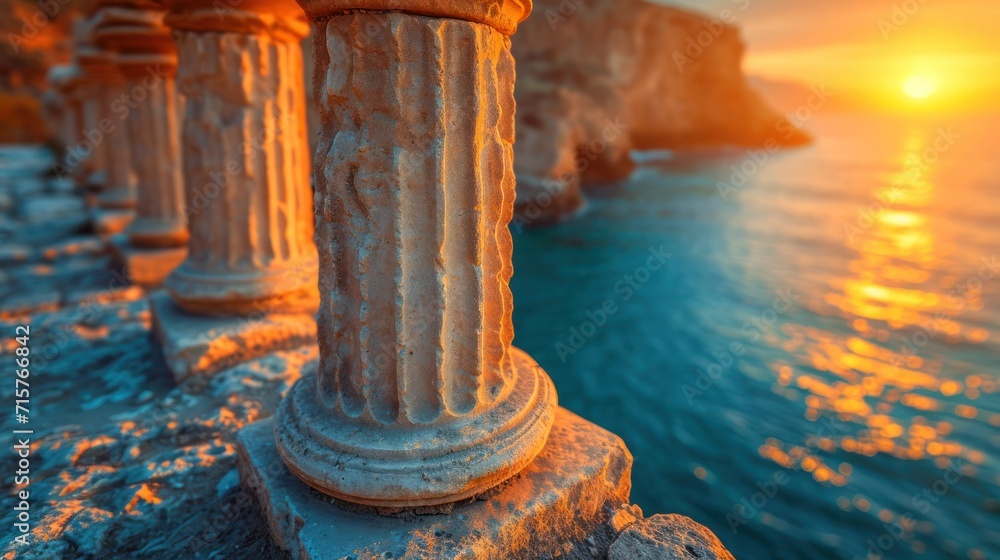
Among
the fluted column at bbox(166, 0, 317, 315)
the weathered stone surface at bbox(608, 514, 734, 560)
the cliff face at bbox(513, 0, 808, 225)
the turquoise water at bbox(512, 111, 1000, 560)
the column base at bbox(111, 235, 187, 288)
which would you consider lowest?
the turquoise water at bbox(512, 111, 1000, 560)

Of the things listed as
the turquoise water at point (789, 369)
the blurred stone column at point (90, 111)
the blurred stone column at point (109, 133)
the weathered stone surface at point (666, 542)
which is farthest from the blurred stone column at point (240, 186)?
the turquoise water at point (789, 369)

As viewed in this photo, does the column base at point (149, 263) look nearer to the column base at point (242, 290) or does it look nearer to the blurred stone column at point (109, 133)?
the blurred stone column at point (109, 133)

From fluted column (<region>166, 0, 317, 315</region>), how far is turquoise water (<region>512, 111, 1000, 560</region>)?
12.7 ft

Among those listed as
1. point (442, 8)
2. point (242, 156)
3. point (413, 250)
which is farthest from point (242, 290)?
point (442, 8)

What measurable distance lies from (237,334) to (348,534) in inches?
69.2

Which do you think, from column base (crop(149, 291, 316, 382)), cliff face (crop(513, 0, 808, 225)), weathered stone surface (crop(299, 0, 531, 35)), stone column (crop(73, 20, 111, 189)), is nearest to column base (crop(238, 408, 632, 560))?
column base (crop(149, 291, 316, 382))

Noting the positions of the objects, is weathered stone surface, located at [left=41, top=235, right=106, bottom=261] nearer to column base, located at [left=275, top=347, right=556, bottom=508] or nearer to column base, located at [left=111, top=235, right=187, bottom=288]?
column base, located at [left=111, top=235, right=187, bottom=288]

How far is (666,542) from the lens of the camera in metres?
1.79

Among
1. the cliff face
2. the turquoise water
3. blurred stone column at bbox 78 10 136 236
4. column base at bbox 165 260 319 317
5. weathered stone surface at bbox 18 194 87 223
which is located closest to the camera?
column base at bbox 165 260 319 317

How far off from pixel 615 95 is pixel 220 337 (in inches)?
964

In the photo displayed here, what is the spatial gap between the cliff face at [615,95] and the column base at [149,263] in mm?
12745

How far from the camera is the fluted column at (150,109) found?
405 centimetres

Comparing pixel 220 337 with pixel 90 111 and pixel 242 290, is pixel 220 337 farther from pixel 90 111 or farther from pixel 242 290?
pixel 90 111

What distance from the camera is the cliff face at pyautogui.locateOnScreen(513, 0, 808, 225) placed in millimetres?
18922
